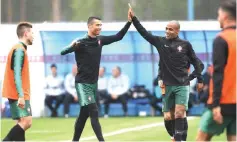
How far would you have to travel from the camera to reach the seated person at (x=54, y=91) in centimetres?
2634

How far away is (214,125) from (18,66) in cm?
343

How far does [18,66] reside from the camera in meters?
11.9

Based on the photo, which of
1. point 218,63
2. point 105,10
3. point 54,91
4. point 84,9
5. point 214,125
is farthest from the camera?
point 84,9

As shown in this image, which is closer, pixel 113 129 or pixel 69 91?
pixel 113 129

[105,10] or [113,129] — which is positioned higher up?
[105,10]

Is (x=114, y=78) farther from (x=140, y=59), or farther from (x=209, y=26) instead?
(x=209, y=26)

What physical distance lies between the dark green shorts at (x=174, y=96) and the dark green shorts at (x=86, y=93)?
123cm

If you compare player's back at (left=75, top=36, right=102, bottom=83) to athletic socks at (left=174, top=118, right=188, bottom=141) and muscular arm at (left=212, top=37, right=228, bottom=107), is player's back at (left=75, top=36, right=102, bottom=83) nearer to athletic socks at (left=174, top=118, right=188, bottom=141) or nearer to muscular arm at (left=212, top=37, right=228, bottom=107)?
athletic socks at (left=174, top=118, right=188, bottom=141)

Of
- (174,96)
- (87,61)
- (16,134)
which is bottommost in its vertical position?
A: (16,134)

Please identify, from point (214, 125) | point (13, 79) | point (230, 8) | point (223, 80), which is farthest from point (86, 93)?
point (230, 8)

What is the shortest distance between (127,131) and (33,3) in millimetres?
16360

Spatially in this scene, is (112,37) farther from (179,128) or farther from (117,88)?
(117,88)

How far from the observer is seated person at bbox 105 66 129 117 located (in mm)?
26047

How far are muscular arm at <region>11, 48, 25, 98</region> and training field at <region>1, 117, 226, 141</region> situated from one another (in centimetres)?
509
